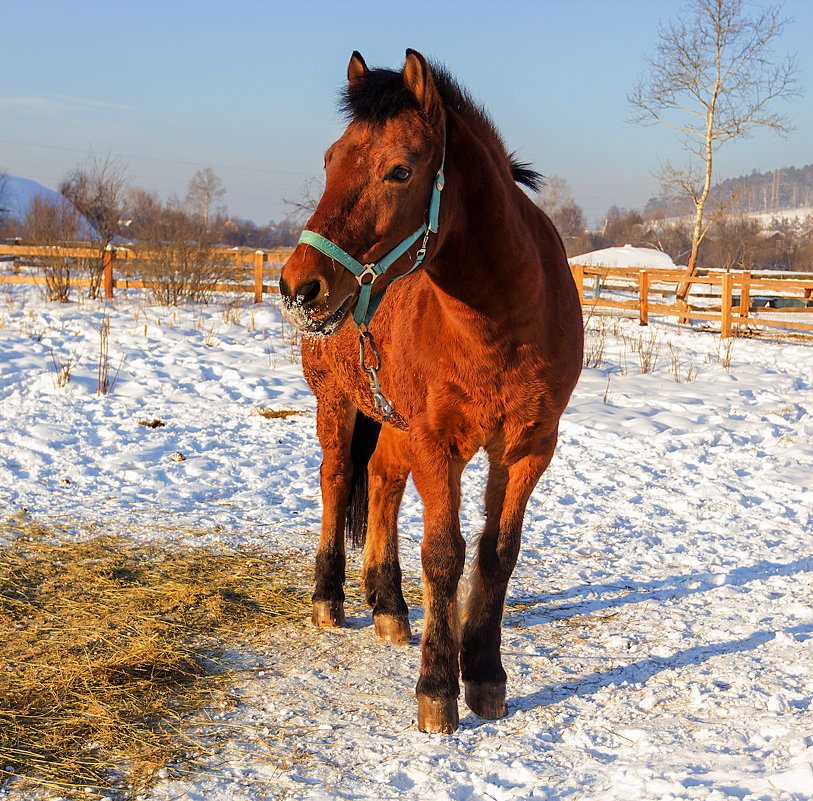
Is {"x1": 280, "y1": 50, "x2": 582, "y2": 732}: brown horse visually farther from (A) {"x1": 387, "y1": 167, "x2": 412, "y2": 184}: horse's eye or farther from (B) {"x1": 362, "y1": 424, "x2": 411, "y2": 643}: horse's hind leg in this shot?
(B) {"x1": 362, "y1": 424, "x2": 411, "y2": 643}: horse's hind leg

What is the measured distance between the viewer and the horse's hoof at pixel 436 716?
302 centimetres

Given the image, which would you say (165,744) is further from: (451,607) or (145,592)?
(145,592)

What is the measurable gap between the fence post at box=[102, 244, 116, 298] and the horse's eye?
1479 centimetres

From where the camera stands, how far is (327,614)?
13.4 feet

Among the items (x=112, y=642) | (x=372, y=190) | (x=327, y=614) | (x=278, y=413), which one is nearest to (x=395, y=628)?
(x=327, y=614)

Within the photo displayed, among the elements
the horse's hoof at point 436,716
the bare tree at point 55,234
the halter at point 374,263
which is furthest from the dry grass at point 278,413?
the bare tree at point 55,234

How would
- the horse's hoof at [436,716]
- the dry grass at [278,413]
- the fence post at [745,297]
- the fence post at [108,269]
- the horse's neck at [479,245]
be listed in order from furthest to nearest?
the fence post at [745,297]
the fence post at [108,269]
the dry grass at [278,413]
the horse's hoof at [436,716]
the horse's neck at [479,245]

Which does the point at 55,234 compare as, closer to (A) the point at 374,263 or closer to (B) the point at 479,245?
(B) the point at 479,245

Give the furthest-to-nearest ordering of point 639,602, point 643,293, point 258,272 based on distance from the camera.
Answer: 1. point 643,293
2. point 258,272
3. point 639,602

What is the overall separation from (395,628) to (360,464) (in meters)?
1.03

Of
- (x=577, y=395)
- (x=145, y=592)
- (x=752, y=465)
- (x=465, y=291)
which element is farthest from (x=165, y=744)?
(x=577, y=395)

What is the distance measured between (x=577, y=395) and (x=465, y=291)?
7029 millimetres

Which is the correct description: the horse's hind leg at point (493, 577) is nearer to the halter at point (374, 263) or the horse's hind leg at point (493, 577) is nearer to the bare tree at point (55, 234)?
the halter at point (374, 263)

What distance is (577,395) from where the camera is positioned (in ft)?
31.7
